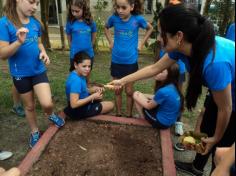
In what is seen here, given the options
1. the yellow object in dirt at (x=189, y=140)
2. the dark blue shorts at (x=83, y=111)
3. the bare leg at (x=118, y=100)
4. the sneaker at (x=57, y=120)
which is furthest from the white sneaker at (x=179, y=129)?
the sneaker at (x=57, y=120)

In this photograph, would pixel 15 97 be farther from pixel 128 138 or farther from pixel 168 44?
pixel 168 44

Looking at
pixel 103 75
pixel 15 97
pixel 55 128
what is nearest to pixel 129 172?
pixel 55 128

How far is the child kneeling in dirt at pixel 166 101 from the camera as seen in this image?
3.18 metres

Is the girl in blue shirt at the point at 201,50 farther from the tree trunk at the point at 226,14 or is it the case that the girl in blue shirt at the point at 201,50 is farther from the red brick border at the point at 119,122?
the tree trunk at the point at 226,14

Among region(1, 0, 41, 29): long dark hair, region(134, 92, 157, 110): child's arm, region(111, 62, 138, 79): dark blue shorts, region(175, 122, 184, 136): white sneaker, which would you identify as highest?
region(1, 0, 41, 29): long dark hair

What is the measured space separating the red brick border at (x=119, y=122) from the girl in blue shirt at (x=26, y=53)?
27 cm

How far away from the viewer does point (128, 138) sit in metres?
3.25

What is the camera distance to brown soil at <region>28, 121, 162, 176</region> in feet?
9.00

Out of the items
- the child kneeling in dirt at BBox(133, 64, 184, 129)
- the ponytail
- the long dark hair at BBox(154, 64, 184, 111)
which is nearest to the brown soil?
the child kneeling in dirt at BBox(133, 64, 184, 129)

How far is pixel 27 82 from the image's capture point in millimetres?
3238

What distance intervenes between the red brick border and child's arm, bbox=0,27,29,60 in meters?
0.84

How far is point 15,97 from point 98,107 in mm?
1222

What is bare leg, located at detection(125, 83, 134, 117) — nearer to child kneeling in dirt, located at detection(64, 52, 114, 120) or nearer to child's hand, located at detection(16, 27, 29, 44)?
child kneeling in dirt, located at detection(64, 52, 114, 120)

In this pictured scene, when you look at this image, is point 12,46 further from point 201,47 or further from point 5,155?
point 201,47
